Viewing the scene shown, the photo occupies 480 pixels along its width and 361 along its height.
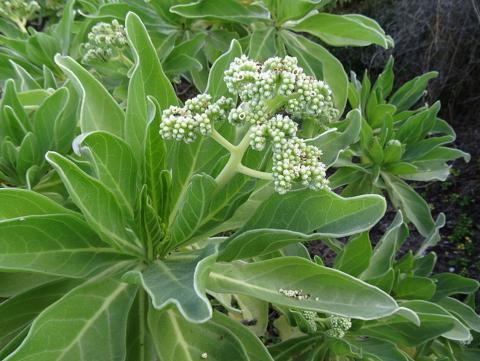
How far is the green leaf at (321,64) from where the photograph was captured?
6.26 ft

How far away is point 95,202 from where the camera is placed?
0.94 m

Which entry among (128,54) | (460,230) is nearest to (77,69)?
(128,54)

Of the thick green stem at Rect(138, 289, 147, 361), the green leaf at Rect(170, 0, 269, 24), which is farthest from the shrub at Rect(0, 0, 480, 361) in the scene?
the green leaf at Rect(170, 0, 269, 24)

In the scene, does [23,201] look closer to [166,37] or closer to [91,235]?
[91,235]

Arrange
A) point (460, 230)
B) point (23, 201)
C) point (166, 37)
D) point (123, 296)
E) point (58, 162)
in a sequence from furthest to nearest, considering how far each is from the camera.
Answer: point (460, 230), point (166, 37), point (123, 296), point (23, 201), point (58, 162)

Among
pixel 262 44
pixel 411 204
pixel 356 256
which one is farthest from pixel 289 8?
pixel 411 204

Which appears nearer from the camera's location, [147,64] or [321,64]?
[147,64]

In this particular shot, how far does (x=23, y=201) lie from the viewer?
97 cm

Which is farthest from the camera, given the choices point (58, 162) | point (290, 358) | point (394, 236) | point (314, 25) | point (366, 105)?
point (366, 105)

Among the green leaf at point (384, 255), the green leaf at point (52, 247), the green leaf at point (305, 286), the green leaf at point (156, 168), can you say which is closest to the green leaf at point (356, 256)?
the green leaf at point (384, 255)

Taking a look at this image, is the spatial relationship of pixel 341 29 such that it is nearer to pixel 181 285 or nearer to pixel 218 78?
pixel 218 78

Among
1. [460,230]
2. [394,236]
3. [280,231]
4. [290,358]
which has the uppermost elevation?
[280,231]

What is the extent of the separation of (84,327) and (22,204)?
0.27 metres

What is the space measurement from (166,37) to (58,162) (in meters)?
1.32
